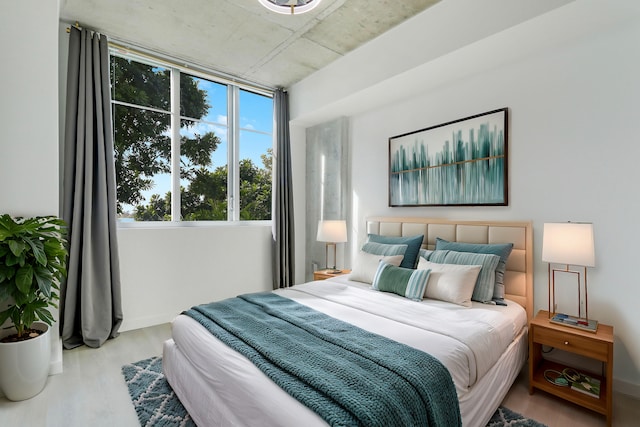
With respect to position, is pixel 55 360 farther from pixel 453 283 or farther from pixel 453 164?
→ pixel 453 164

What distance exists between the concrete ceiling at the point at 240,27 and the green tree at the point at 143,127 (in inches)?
11.2

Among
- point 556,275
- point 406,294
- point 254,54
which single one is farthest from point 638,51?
point 254,54

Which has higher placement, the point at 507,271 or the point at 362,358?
the point at 507,271

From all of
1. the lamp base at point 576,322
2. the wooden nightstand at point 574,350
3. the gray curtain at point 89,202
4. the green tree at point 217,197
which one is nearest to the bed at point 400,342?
the wooden nightstand at point 574,350

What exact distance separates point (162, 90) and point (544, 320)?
4.10 meters

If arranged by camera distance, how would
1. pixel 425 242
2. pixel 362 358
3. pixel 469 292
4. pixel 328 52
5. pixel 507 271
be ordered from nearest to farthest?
1. pixel 362 358
2. pixel 469 292
3. pixel 507 271
4. pixel 425 242
5. pixel 328 52

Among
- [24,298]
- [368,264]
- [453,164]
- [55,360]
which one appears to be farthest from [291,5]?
[55,360]

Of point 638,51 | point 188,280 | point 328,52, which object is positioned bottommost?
point 188,280

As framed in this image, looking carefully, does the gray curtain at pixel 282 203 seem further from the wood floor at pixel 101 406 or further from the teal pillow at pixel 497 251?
the teal pillow at pixel 497 251

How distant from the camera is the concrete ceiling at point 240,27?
2666mm

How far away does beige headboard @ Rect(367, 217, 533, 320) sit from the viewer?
2.51 m

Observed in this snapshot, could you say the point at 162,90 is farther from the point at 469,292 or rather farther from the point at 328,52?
the point at 469,292

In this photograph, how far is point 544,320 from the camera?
2172mm

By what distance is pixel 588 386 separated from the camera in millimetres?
2016
